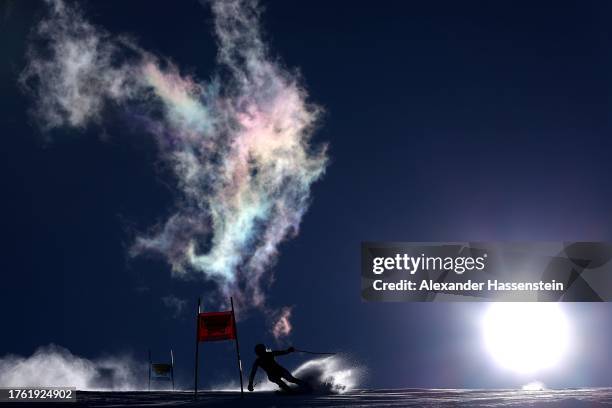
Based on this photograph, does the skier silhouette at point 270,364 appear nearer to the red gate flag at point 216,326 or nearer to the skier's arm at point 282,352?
the skier's arm at point 282,352

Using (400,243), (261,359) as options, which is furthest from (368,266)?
(261,359)

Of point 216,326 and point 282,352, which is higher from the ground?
point 216,326

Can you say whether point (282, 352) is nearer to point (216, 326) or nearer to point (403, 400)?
point (216, 326)

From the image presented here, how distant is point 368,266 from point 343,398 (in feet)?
39.9

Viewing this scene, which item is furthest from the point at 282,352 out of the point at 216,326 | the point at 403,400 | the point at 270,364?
the point at 403,400

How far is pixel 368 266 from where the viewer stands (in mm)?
47844

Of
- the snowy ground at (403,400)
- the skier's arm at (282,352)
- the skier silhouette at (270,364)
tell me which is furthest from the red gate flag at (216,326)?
the snowy ground at (403,400)

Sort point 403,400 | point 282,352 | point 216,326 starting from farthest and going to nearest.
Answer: point 282,352, point 216,326, point 403,400

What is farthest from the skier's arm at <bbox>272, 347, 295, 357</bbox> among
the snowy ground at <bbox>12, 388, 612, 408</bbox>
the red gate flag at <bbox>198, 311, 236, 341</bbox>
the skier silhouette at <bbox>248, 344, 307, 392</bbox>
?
the red gate flag at <bbox>198, 311, 236, 341</bbox>

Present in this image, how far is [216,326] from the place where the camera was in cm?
3909

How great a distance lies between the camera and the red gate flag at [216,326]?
3900cm

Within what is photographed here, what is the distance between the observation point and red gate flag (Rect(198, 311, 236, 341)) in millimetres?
39000

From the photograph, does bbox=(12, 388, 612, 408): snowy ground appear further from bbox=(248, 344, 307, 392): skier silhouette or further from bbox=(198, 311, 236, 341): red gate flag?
bbox=(198, 311, 236, 341): red gate flag

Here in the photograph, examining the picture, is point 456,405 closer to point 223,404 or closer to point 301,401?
point 301,401
